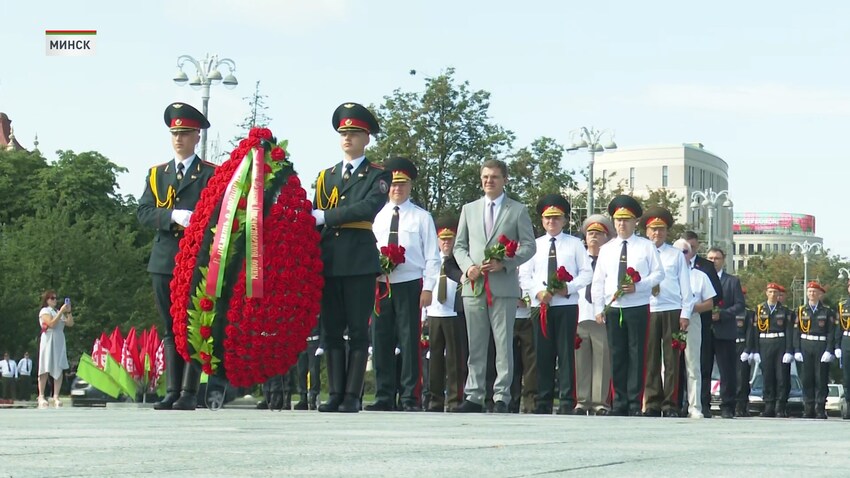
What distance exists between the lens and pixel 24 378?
42188 millimetres

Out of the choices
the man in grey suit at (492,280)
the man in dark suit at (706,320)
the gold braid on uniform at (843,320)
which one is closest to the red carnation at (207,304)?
the man in grey suit at (492,280)

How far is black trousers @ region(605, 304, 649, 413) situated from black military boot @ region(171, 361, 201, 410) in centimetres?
504

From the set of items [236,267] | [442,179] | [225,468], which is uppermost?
[442,179]

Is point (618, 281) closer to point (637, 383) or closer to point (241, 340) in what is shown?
point (637, 383)

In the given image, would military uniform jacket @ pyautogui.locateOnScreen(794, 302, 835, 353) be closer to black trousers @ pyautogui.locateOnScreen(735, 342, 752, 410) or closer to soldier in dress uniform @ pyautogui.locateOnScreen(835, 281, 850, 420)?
soldier in dress uniform @ pyautogui.locateOnScreen(835, 281, 850, 420)

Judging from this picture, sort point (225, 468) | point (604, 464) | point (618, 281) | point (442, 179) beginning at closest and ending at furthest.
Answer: point (225, 468), point (604, 464), point (618, 281), point (442, 179)

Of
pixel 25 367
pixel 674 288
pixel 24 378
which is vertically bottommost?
pixel 24 378

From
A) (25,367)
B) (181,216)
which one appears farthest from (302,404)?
(25,367)

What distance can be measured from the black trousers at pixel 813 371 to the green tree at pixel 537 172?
16471 mm

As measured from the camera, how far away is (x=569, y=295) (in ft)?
48.5

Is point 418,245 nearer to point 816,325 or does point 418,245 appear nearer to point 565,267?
point 565,267

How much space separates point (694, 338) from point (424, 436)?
7.94m

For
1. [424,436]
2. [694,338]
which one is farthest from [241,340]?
[694,338]

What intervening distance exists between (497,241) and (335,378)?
2.38m
